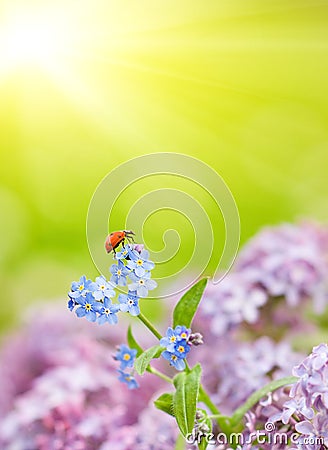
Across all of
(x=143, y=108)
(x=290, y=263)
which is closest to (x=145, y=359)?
(x=290, y=263)

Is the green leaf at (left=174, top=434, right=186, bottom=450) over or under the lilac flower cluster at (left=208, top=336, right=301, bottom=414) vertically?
under

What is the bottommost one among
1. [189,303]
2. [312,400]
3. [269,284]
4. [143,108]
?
[312,400]

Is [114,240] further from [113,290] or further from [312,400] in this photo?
[312,400]

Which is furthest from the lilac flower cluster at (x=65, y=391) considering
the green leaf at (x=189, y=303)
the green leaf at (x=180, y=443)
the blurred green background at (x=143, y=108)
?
the blurred green background at (x=143, y=108)

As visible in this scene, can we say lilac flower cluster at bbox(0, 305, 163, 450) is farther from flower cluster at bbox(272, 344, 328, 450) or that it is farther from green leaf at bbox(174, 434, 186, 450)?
flower cluster at bbox(272, 344, 328, 450)

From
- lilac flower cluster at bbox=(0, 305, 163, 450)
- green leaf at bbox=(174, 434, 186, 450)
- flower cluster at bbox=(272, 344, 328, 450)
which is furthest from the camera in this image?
lilac flower cluster at bbox=(0, 305, 163, 450)

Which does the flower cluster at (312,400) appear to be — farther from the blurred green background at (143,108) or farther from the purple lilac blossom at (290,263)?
the blurred green background at (143,108)

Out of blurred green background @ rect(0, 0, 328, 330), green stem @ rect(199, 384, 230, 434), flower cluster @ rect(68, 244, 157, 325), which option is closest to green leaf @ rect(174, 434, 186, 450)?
green stem @ rect(199, 384, 230, 434)
